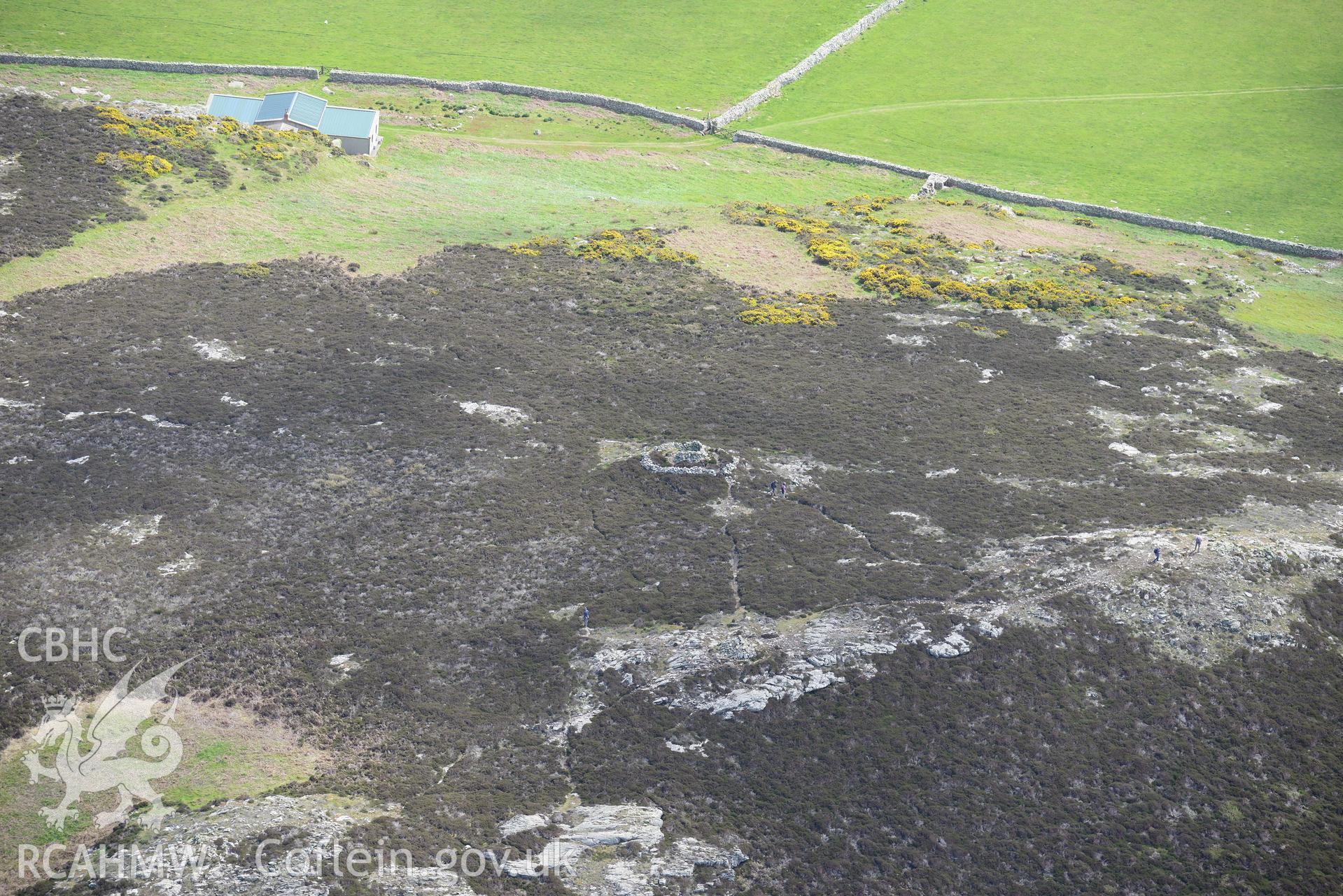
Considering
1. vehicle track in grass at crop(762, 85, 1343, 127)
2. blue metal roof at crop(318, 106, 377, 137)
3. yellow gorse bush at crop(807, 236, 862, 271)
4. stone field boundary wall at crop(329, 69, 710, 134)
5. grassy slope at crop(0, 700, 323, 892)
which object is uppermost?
vehicle track in grass at crop(762, 85, 1343, 127)

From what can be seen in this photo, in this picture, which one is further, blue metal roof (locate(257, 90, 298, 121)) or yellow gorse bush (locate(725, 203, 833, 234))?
blue metal roof (locate(257, 90, 298, 121))

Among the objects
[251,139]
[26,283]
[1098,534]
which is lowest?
[1098,534]

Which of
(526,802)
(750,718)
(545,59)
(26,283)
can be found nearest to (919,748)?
(750,718)

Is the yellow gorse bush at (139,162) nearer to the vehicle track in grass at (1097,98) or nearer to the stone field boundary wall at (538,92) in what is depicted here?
the stone field boundary wall at (538,92)

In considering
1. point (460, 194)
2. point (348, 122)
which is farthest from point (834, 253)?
point (348, 122)

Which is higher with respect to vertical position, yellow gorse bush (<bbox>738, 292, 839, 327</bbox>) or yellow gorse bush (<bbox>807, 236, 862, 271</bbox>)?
yellow gorse bush (<bbox>807, 236, 862, 271</bbox>)

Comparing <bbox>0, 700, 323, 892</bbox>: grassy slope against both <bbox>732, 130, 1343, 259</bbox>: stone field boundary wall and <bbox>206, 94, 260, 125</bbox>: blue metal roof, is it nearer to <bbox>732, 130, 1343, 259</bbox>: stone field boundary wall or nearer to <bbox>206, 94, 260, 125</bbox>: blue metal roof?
<bbox>206, 94, 260, 125</bbox>: blue metal roof

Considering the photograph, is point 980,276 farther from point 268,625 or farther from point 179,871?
point 179,871

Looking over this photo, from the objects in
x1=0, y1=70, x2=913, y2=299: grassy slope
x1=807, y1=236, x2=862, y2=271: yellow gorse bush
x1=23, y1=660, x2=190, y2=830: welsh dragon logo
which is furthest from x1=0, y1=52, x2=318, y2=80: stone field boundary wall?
x1=23, y1=660, x2=190, y2=830: welsh dragon logo
